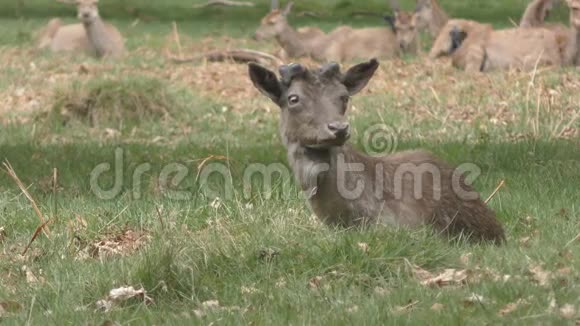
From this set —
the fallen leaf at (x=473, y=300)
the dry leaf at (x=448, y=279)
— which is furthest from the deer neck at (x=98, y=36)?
the fallen leaf at (x=473, y=300)

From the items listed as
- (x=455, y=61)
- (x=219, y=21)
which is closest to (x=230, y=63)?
(x=455, y=61)

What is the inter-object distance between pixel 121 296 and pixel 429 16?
83.5 feet

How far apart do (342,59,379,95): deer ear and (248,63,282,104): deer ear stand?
464 millimetres

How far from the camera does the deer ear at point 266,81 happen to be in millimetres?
8305

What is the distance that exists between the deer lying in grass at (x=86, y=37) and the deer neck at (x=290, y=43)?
142 inches

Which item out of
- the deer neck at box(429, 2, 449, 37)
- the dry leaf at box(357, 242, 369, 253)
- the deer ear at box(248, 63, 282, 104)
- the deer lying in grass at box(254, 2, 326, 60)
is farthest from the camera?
the deer neck at box(429, 2, 449, 37)

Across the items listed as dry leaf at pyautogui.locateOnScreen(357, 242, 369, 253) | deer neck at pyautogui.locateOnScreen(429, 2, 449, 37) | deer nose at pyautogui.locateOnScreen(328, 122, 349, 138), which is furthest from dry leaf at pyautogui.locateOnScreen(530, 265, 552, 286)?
deer neck at pyautogui.locateOnScreen(429, 2, 449, 37)

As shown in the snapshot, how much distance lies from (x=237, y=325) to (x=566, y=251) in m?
2.17

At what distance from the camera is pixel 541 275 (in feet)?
22.4

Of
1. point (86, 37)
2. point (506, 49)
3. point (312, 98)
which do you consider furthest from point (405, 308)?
point (86, 37)

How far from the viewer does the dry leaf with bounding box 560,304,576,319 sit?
612 centimetres

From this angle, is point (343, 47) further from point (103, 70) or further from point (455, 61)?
point (103, 70)

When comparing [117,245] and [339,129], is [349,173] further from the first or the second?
[117,245]

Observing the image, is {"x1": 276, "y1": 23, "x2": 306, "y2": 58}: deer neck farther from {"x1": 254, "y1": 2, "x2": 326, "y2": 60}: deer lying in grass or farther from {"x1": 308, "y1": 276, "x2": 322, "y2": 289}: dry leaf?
{"x1": 308, "y1": 276, "x2": 322, "y2": 289}: dry leaf
